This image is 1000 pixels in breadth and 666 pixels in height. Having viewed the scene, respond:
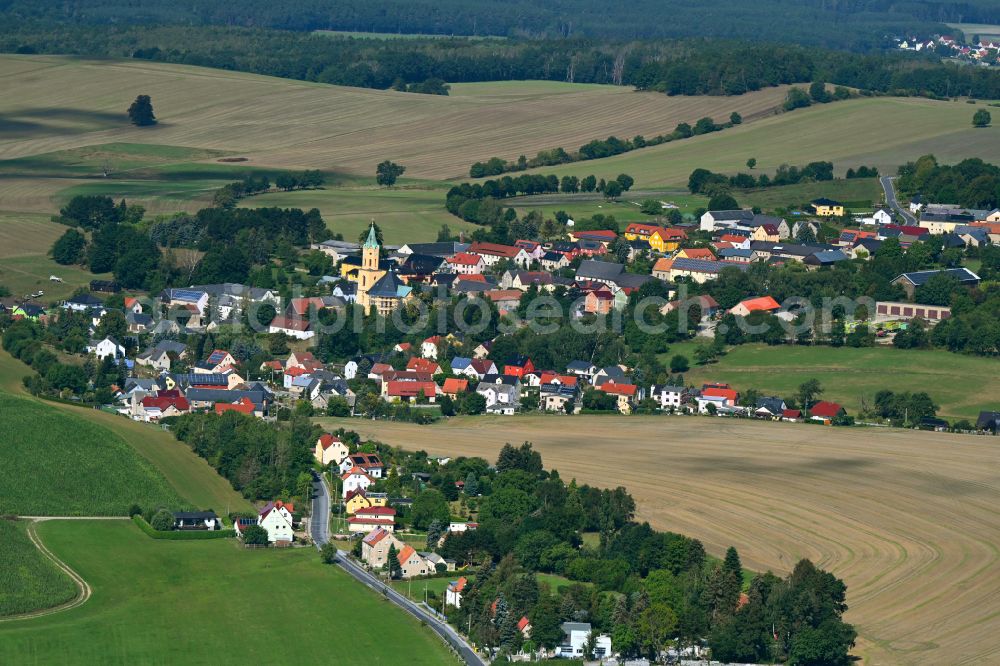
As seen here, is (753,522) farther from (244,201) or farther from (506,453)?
(244,201)

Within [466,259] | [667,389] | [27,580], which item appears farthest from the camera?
[466,259]

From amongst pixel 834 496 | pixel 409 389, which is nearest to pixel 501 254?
pixel 409 389

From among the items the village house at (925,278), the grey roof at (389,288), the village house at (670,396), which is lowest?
the village house at (670,396)

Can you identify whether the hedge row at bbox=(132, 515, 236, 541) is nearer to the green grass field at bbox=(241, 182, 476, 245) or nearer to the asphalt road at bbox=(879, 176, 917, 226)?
the green grass field at bbox=(241, 182, 476, 245)

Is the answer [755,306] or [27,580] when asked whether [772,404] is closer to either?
[755,306]

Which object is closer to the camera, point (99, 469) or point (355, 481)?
point (355, 481)

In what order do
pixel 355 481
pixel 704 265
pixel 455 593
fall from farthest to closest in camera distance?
pixel 704 265 → pixel 355 481 → pixel 455 593

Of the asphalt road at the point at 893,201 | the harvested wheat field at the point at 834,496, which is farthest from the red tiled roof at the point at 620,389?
the asphalt road at the point at 893,201

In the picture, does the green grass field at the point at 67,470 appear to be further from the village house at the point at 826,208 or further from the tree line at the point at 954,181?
the tree line at the point at 954,181
